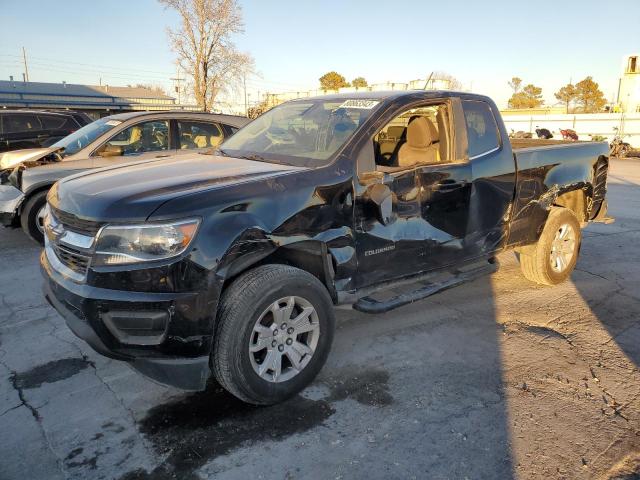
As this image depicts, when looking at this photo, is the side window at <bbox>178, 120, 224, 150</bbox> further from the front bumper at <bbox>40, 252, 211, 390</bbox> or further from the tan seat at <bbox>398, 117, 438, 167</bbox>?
the front bumper at <bbox>40, 252, 211, 390</bbox>

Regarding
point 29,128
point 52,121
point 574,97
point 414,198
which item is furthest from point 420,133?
point 574,97

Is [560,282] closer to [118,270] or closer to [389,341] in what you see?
[389,341]

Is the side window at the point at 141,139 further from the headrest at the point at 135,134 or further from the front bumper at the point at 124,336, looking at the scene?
the front bumper at the point at 124,336

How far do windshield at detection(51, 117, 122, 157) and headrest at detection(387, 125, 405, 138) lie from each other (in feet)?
14.0

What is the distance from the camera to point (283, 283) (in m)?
2.89

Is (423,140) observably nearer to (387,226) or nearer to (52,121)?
(387,226)

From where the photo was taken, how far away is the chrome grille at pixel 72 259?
2720 millimetres

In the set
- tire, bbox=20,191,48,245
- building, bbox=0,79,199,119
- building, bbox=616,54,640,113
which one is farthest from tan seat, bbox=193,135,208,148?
building, bbox=616,54,640,113

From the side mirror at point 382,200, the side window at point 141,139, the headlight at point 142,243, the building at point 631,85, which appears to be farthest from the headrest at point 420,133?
the building at point 631,85

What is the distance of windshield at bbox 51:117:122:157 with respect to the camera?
683 centimetres

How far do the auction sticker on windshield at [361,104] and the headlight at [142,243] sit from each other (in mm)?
1835

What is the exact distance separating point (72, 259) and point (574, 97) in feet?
258

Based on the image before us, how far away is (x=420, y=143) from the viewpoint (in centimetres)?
416

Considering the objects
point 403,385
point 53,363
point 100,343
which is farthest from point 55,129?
point 403,385
